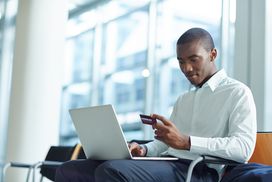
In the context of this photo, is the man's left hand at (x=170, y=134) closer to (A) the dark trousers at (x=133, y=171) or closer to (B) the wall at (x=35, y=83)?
(A) the dark trousers at (x=133, y=171)

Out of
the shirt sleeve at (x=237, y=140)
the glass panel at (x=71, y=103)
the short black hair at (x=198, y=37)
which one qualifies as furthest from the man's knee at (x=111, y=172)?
the glass panel at (x=71, y=103)

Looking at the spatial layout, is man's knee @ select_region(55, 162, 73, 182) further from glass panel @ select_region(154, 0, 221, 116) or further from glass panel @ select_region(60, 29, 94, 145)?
glass panel @ select_region(60, 29, 94, 145)

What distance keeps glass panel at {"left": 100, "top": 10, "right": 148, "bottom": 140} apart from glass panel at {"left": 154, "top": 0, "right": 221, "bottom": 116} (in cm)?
23

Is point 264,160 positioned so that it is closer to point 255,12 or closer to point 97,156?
point 97,156

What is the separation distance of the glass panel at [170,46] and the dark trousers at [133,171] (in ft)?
8.99

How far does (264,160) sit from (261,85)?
0.99 meters

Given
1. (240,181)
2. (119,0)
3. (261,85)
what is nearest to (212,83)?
(240,181)

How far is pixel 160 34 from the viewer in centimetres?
554

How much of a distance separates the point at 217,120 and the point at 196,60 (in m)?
0.33

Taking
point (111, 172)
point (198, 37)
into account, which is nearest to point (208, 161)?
point (111, 172)

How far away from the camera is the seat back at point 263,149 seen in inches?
104

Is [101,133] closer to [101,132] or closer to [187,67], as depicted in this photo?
[101,132]

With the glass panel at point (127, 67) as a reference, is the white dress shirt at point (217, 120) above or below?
below

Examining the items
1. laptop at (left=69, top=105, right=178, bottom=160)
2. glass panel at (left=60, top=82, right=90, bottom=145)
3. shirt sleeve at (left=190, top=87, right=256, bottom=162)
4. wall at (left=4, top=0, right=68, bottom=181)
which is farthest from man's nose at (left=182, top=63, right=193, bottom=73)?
glass panel at (left=60, top=82, right=90, bottom=145)
